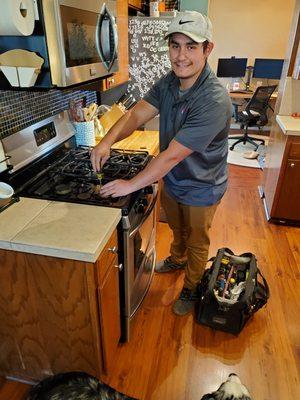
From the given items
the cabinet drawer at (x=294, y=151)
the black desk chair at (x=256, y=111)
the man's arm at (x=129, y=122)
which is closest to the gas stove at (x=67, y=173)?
the man's arm at (x=129, y=122)

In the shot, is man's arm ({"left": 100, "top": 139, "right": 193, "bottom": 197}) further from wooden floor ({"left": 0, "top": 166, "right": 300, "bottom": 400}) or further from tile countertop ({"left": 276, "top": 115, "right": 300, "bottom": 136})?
tile countertop ({"left": 276, "top": 115, "right": 300, "bottom": 136})

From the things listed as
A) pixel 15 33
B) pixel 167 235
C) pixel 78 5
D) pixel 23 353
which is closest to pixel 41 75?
pixel 15 33

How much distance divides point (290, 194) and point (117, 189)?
1.88 m

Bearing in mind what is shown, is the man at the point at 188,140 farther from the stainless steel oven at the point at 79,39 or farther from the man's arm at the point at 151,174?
the stainless steel oven at the point at 79,39

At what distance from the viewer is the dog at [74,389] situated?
1137 mm

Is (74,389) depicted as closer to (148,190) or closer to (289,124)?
(148,190)

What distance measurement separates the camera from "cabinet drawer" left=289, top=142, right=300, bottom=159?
96.4 inches

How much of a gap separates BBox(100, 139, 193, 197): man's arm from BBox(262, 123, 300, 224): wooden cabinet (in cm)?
149

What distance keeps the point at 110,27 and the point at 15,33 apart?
0.70m

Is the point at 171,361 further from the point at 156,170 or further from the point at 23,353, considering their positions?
the point at 156,170

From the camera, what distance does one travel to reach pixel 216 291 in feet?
5.70

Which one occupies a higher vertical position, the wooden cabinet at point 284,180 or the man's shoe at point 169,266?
the wooden cabinet at point 284,180

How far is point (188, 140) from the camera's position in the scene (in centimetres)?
133

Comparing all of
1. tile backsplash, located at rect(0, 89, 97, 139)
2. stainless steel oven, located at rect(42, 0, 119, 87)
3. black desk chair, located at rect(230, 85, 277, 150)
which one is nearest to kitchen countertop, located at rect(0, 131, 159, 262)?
tile backsplash, located at rect(0, 89, 97, 139)
